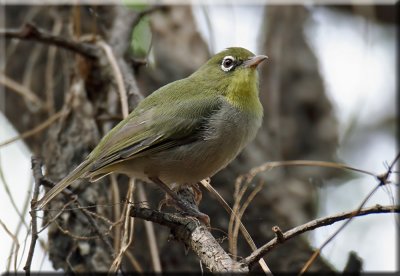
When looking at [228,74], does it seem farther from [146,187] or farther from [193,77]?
[146,187]

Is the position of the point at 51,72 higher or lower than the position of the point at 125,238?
higher

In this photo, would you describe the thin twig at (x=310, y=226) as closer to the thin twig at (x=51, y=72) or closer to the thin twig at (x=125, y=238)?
the thin twig at (x=125, y=238)

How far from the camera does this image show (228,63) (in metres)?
4.68

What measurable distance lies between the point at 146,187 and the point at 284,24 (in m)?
3.54

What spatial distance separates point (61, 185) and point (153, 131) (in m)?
0.76

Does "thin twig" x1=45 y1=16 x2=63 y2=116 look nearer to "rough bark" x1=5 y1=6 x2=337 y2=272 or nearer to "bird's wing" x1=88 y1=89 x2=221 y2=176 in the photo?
"rough bark" x1=5 y1=6 x2=337 y2=272

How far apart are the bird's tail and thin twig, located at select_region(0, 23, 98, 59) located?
1044 millimetres

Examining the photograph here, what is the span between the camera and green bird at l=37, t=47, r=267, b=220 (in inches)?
157

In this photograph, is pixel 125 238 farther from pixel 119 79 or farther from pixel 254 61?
pixel 254 61

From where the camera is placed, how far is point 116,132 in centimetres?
412

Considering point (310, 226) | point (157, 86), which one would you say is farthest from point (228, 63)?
point (310, 226)

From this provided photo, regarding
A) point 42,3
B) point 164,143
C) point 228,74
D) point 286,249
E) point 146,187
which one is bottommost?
point 286,249

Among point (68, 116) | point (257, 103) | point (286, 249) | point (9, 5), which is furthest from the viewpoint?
point (9, 5)

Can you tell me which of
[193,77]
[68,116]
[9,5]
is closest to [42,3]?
[9,5]
